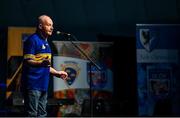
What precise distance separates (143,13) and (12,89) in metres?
2.76

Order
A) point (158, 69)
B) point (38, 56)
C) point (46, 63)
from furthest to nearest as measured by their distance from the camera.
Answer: point (158, 69), point (38, 56), point (46, 63)

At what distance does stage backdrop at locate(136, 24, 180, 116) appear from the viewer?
820 cm

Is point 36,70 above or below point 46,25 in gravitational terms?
below

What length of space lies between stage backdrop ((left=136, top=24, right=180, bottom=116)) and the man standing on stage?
12.8 ft

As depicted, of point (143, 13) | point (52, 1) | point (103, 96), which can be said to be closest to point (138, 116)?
point (103, 96)

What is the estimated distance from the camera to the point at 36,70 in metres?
4.41

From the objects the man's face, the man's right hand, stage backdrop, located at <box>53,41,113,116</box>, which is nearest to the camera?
the man's right hand

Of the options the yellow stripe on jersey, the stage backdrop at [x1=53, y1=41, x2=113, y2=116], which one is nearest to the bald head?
the yellow stripe on jersey

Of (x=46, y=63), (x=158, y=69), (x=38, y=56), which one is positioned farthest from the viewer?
(x=158, y=69)

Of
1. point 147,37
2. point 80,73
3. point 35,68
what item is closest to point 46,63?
point 35,68

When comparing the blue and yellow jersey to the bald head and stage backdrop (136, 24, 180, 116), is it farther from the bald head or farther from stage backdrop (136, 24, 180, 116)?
stage backdrop (136, 24, 180, 116)

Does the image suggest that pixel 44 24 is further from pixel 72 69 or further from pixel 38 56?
pixel 72 69

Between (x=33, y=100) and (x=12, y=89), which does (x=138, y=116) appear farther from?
(x=33, y=100)

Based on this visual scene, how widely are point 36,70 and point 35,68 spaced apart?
3 centimetres
